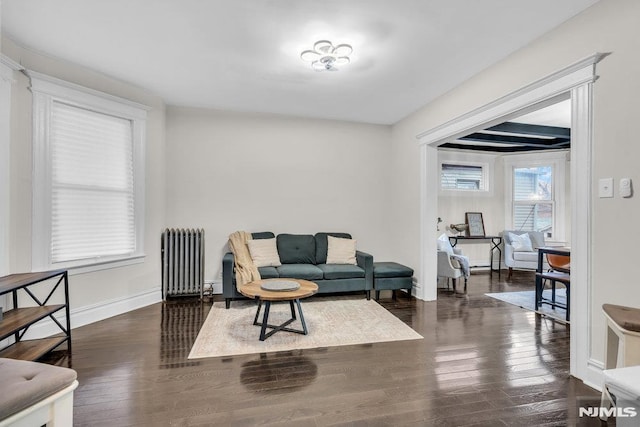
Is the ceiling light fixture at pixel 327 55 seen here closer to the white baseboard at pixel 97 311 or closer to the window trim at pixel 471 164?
the white baseboard at pixel 97 311

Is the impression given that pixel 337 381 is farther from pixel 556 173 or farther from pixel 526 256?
pixel 556 173

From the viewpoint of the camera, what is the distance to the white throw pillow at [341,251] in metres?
4.58

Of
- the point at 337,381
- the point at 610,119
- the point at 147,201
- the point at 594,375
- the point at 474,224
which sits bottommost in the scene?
the point at 337,381

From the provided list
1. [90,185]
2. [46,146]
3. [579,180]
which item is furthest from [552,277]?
[46,146]

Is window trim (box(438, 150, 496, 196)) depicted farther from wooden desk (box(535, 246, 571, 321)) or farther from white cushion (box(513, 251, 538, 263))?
wooden desk (box(535, 246, 571, 321))

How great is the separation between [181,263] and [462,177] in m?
6.07

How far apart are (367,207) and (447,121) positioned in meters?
2.00

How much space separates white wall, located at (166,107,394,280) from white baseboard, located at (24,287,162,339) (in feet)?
2.83

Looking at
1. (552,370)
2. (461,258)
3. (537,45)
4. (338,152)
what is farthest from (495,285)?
(537,45)

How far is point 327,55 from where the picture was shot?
114 inches

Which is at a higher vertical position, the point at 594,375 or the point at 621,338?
the point at 621,338

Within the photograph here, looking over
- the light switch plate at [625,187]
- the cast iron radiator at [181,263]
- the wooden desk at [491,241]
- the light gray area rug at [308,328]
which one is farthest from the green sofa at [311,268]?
the wooden desk at [491,241]

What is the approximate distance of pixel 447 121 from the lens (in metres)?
3.79

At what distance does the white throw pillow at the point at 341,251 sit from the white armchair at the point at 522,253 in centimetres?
349
